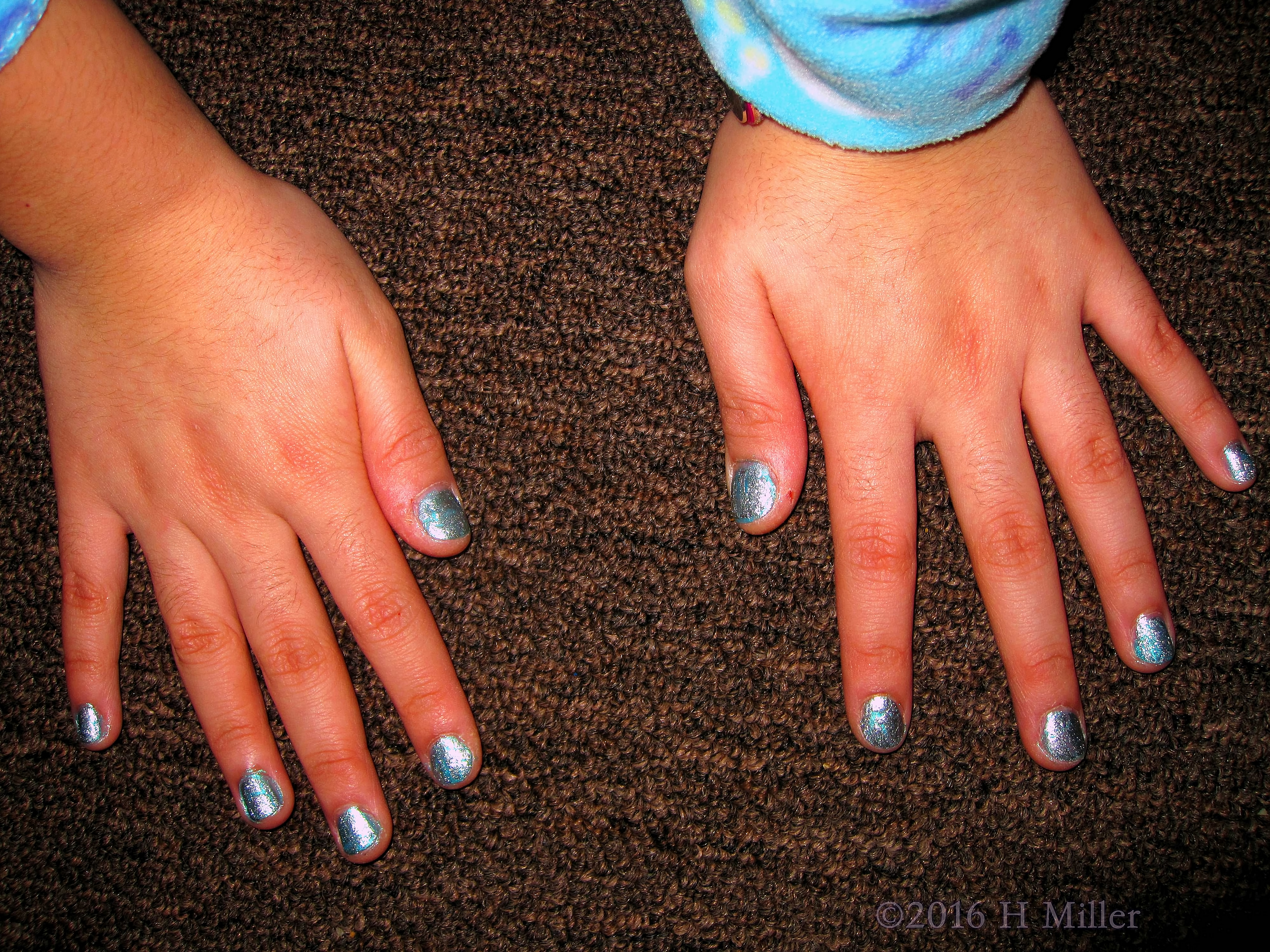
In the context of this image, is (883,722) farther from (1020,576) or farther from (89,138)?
(89,138)

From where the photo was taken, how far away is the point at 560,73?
0.69 m

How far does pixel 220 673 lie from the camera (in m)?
0.64

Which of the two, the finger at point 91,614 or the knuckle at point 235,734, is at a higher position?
the finger at point 91,614

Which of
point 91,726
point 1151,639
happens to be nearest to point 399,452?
point 91,726

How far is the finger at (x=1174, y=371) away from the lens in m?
0.63

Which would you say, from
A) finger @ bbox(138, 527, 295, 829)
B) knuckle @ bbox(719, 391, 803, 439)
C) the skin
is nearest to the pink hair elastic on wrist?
knuckle @ bbox(719, 391, 803, 439)

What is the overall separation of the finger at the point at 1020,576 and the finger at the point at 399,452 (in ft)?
1.23

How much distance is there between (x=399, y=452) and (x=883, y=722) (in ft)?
1.34

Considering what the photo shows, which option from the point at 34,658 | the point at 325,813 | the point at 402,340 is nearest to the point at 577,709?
the point at 325,813

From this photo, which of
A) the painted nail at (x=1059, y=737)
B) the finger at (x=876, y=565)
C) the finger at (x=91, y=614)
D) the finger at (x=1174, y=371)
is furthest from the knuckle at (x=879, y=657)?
the finger at (x=91, y=614)

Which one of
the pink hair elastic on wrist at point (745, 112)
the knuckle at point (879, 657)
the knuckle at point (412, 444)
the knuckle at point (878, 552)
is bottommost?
the knuckle at point (879, 657)

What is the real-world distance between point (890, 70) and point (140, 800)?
2.38 feet

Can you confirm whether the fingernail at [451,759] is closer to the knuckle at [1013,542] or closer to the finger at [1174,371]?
the knuckle at [1013,542]

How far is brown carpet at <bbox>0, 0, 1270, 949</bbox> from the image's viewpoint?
616 mm
